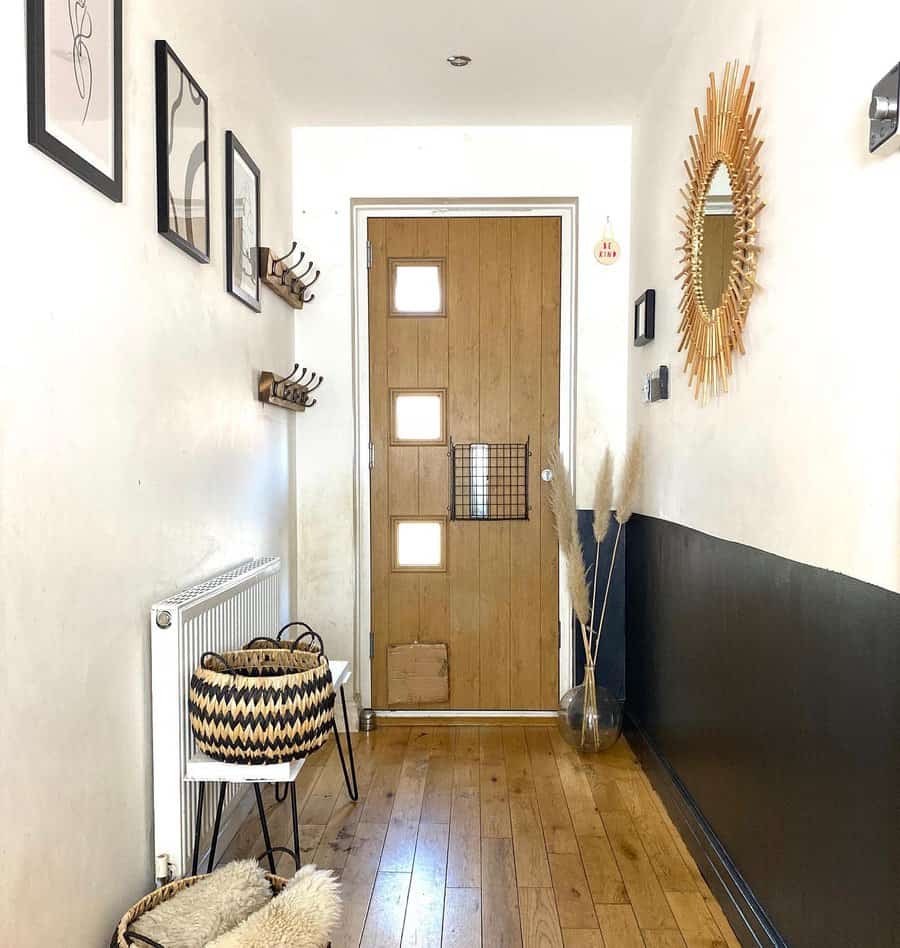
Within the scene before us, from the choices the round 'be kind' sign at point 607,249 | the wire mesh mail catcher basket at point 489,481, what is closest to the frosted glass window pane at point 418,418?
the wire mesh mail catcher basket at point 489,481

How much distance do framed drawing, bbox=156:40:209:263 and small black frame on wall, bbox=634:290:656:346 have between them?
158cm

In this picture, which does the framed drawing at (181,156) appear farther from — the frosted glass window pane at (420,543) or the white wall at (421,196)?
the frosted glass window pane at (420,543)

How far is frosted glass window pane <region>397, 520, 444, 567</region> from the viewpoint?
3807 mm

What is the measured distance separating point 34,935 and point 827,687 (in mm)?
1448

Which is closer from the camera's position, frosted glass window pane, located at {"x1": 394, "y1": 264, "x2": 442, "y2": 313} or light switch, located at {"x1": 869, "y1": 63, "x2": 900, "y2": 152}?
light switch, located at {"x1": 869, "y1": 63, "x2": 900, "y2": 152}

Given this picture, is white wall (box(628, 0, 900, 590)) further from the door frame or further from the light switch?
the door frame

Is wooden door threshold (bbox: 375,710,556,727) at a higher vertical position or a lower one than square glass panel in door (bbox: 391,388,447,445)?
lower

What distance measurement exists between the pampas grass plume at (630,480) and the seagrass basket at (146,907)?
1949 millimetres

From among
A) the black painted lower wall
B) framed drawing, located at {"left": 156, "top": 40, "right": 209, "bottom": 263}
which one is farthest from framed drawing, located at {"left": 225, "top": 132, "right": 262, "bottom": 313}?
the black painted lower wall

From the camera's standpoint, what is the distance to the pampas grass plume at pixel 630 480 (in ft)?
10.9

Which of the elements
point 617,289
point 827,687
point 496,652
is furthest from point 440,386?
point 827,687

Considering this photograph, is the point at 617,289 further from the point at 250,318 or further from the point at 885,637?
the point at 885,637

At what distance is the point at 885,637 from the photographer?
1379mm

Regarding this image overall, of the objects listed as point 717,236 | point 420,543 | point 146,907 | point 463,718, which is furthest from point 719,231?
point 463,718
